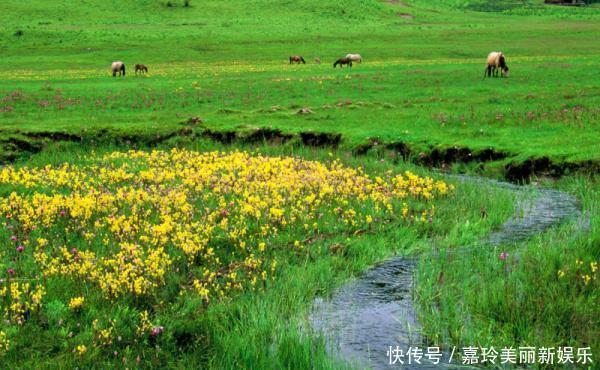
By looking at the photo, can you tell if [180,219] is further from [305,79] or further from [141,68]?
[141,68]

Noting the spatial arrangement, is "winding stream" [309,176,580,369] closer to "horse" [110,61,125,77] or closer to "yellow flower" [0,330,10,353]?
"yellow flower" [0,330,10,353]

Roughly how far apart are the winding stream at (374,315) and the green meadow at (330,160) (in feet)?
0.75

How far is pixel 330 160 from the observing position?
19.7 meters

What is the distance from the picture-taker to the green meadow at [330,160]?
324 inches

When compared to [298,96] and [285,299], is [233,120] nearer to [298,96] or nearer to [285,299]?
[298,96]

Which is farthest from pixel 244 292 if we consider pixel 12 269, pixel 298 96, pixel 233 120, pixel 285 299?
pixel 298 96

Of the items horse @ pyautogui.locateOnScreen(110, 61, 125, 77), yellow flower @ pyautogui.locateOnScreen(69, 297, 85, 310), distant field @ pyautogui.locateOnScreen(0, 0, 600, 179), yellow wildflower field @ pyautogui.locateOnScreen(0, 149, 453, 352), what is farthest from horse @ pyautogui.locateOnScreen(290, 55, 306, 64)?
yellow flower @ pyautogui.locateOnScreen(69, 297, 85, 310)

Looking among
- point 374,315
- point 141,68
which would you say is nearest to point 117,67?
point 141,68

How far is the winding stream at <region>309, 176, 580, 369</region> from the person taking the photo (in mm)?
8016

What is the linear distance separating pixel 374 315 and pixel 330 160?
11.0 metres

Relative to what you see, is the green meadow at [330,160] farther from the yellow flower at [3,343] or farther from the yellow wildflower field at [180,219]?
the yellow wildflower field at [180,219]

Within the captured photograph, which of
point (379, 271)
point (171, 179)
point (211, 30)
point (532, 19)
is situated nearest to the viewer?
point (379, 271)

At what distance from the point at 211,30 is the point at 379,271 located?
82.6 metres

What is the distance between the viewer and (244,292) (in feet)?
32.1
